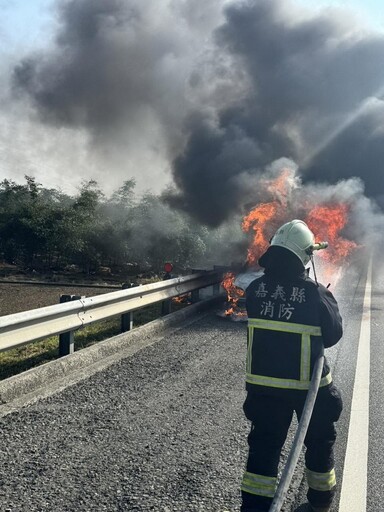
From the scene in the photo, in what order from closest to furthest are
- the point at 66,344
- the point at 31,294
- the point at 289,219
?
the point at 66,344
the point at 289,219
the point at 31,294

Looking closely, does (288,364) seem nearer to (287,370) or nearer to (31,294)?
(287,370)

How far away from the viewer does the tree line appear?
15.7m

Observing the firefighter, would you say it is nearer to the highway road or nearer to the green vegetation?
the highway road

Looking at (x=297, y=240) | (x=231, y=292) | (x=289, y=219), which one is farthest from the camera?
(x=289, y=219)

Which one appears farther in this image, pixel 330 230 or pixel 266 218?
pixel 266 218

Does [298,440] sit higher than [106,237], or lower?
lower

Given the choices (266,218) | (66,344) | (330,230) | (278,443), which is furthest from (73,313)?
(330,230)

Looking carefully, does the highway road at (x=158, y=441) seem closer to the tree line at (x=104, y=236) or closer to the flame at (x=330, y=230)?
the flame at (x=330, y=230)

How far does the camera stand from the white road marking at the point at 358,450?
305cm

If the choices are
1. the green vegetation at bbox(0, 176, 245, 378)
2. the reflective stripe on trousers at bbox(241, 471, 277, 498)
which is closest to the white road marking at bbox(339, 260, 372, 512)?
the reflective stripe on trousers at bbox(241, 471, 277, 498)

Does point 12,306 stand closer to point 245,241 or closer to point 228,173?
point 245,241

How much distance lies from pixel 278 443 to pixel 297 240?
3.67 feet

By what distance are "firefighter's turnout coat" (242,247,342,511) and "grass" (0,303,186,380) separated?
10.3 feet

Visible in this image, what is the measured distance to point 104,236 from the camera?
15.8m
